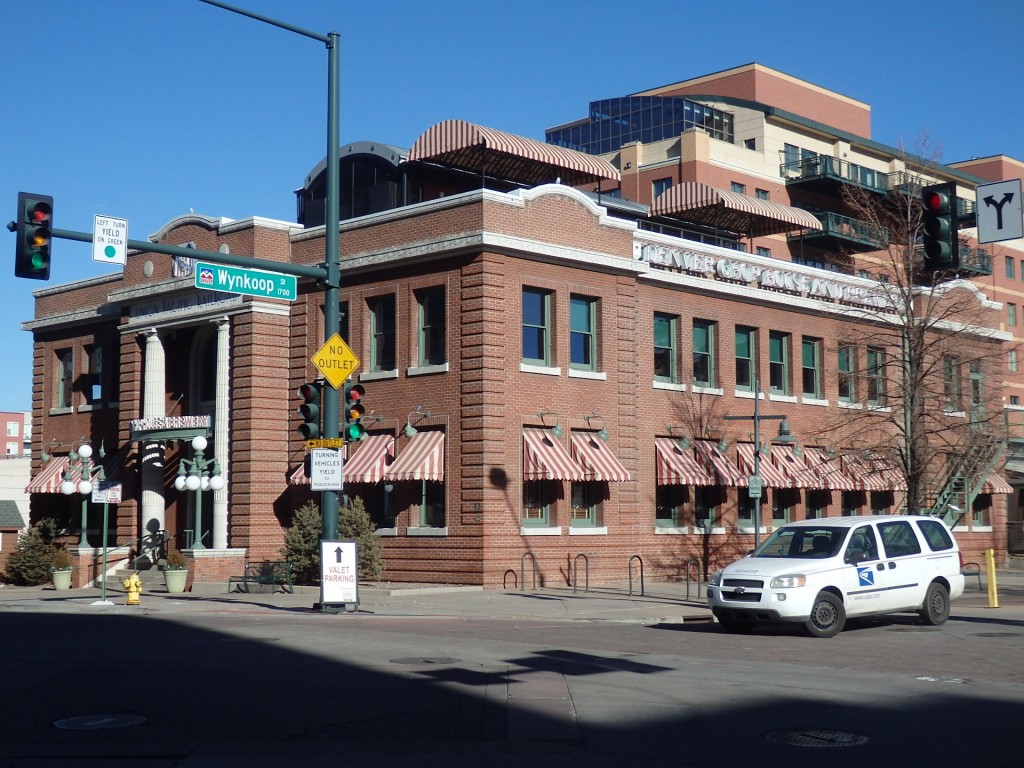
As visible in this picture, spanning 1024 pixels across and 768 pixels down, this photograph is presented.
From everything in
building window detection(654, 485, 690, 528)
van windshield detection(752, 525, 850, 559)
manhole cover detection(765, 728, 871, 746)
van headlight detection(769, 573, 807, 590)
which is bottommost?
manhole cover detection(765, 728, 871, 746)

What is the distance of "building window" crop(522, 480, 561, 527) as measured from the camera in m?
30.7

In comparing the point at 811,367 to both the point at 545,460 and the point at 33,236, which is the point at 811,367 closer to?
the point at 545,460

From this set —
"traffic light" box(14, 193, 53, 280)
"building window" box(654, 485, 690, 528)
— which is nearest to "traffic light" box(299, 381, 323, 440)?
"traffic light" box(14, 193, 53, 280)

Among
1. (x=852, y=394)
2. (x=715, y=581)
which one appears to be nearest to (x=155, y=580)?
(x=715, y=581)

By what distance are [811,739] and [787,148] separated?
5662 centimetres

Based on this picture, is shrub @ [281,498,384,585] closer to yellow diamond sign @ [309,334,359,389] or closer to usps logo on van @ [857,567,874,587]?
Result: yellow diamond sign @ [309,334,359,389]

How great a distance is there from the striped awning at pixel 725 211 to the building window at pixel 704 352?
21.3ft

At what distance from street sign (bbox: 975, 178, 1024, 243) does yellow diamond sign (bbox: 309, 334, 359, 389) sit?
10.6 m

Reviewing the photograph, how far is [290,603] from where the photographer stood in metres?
25.4

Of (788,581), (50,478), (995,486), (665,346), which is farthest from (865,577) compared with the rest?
(50,478)

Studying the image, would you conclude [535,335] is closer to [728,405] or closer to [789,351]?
[728,405]

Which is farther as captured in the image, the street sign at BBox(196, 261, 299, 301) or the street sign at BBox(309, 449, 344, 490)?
the street sign at BBox(309, 449, 344, 490)

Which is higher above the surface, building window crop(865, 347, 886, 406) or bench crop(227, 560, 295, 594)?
building window crop(865, 347, 886, 406)

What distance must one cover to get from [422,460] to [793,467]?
12.8 m
